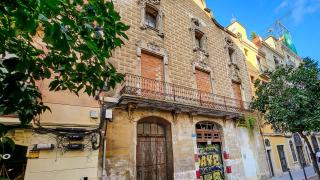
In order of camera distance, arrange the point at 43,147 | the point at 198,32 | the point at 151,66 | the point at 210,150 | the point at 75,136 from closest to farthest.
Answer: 1. the point at 43,147
2. the point at 75,136
3. the point at 151,66
4. the point at 210,150
5. the point at 198,32

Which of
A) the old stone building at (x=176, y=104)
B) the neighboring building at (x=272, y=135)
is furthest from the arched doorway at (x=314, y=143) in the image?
the old stone building at (x=176, y=104)

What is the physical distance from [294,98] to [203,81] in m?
4.89

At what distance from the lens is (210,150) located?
11383 millimetres

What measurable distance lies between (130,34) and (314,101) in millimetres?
10261

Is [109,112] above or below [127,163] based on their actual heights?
above

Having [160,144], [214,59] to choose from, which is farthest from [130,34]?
[214,59]

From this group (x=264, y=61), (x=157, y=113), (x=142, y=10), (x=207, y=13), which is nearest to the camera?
(x=157, y=113)

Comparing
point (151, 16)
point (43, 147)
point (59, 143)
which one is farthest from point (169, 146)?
point (151, 16)

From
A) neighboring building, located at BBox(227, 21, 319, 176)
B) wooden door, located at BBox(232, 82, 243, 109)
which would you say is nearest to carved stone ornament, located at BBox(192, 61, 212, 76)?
wooden door, located at BBox(232, 82, 243, 109)

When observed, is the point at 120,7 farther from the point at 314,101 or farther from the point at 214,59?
the point at 314,101

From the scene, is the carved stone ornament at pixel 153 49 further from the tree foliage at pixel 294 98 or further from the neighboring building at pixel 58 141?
the tree foliage at pixel 294 98

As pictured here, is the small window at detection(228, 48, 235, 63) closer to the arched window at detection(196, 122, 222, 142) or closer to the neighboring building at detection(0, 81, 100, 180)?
the arched window at detection(196, 122, 222, 142)

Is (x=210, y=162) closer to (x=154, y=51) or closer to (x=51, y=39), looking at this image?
(x=154, y=51)

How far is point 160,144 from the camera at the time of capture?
31.4ft
